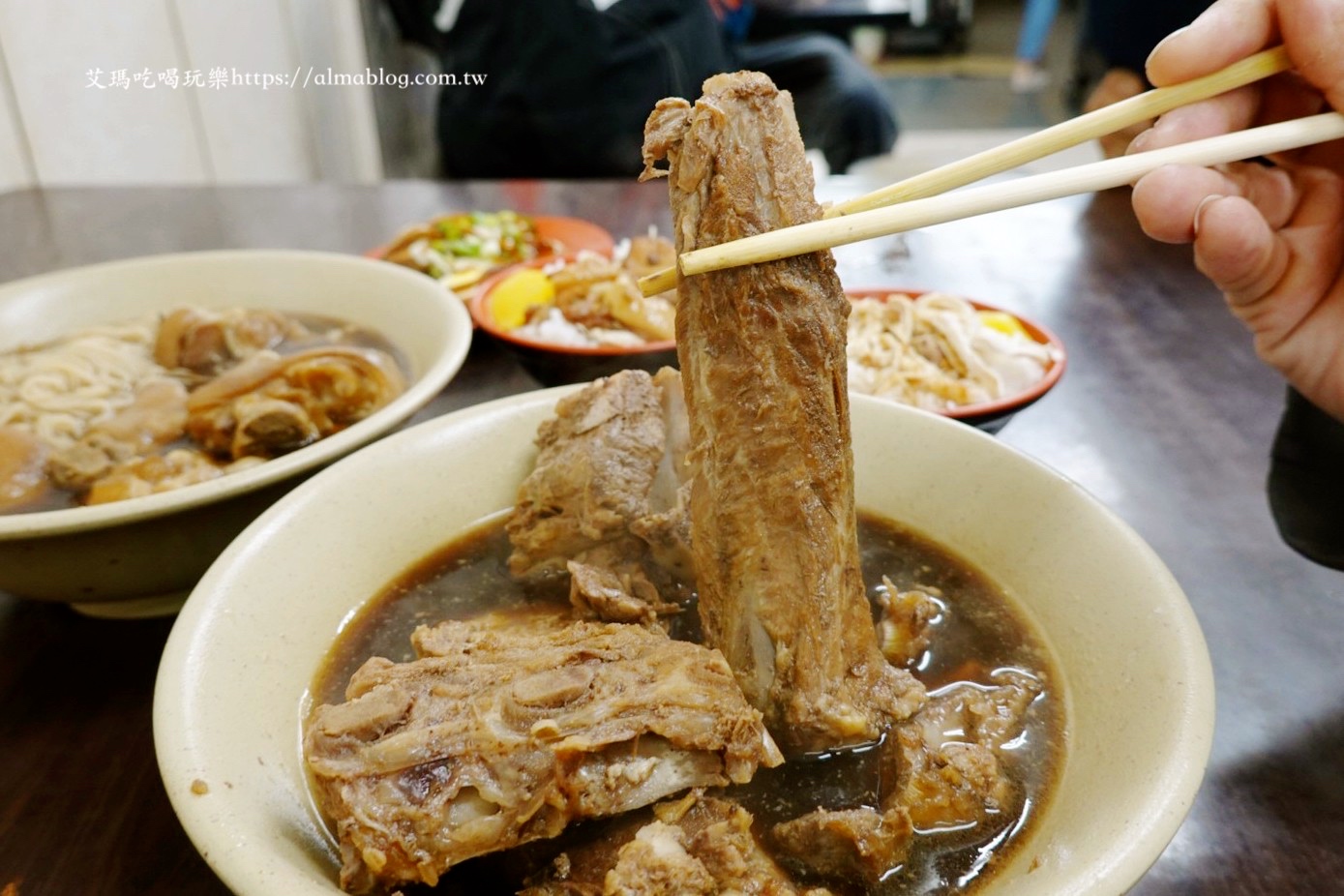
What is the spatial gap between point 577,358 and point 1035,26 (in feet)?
35.6

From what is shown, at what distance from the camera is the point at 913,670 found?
1.38 meters

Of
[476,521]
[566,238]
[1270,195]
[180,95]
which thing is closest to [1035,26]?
[180,95]

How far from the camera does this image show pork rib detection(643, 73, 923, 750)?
39.7 inches

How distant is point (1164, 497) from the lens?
6.51ft

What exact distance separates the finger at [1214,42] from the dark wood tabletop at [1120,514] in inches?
35.8

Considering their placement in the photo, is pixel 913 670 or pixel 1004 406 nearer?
pixel 913 670

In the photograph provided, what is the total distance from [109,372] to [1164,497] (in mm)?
2460

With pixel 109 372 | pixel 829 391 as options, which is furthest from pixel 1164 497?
pixel 109 372

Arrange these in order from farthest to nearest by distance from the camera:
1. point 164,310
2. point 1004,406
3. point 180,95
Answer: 1. point 180,95
2. point 164,310
3. point 1004,406

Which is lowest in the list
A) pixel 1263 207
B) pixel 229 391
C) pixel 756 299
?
pixel 229 391

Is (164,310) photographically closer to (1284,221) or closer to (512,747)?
(512,747)

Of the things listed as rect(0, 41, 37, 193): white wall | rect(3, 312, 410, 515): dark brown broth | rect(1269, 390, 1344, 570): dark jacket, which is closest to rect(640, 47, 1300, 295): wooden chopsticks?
rect(1269, 390, 1344, 570): dark jacket

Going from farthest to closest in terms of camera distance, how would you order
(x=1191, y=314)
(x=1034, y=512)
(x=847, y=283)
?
(x=847, y=283), (x=1191, y=314), (x=1034, y=512)

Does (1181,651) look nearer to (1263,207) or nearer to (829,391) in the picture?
(829,391)
